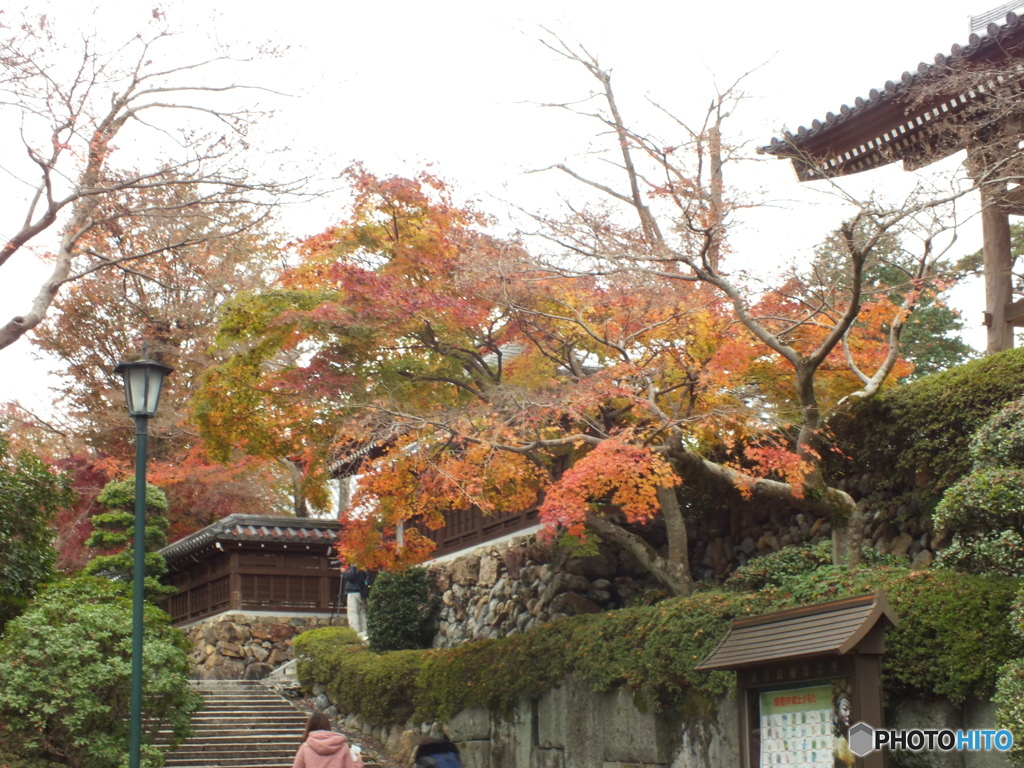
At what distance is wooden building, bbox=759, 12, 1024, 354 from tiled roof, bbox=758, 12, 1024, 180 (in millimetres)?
12

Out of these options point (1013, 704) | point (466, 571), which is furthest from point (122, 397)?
point (1013, 704)

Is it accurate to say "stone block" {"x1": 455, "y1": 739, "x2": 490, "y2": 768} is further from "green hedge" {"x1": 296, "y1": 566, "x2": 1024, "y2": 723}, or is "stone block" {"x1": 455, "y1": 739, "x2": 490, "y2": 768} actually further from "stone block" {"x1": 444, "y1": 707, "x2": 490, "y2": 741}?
"green hedge" {"x1": 296, "y1": 566, "x2": 1024, "y2": 723}

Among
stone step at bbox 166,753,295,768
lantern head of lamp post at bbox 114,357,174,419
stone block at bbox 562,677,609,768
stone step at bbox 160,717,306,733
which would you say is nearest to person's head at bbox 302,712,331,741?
lantern head of lamp post at bbox 114,357,174,419

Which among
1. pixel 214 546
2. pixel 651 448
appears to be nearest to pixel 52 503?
pixel 651 448

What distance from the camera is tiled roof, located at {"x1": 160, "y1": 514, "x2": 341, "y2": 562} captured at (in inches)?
998

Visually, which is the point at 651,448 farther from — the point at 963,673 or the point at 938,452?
the point at 963,673

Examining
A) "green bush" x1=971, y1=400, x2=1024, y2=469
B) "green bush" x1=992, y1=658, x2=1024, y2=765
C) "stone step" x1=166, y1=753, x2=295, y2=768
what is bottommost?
"stone step" x1=166, y1=753, x2=295, y2=768

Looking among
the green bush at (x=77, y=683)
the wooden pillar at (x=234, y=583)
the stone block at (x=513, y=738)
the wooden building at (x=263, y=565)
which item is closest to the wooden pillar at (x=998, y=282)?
the stone block at (x=513, y=738)

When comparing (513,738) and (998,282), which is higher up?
(998,282)

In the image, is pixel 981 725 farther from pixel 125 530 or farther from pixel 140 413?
pixel 125 530

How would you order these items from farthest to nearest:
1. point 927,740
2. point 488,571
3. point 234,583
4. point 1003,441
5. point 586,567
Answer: point 234,583
point 488,571
point 586,567
point 1003,441
point 927,740

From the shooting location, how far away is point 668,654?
39.0 feet

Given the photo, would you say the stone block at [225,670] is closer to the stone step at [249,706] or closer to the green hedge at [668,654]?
the stone step at [249,706]

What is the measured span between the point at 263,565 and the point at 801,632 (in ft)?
65.9
